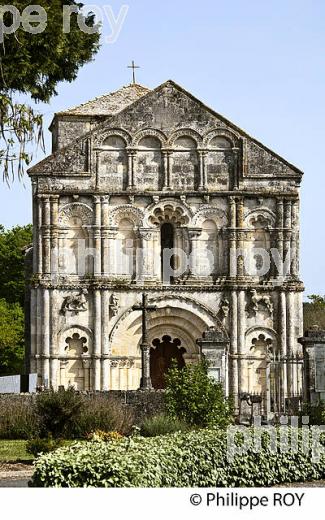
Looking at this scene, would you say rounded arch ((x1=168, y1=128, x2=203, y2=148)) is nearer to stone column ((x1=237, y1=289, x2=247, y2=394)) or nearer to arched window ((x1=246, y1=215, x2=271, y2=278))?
arched window ((x1=246, y1=215, x2=271, y2=278))

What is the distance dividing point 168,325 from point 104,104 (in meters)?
10.1

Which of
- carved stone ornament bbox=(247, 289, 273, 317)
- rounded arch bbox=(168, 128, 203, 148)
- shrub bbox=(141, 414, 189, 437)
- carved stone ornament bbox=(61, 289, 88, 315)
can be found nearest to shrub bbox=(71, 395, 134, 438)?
shrub bbox=(141, 414, 189, 437)

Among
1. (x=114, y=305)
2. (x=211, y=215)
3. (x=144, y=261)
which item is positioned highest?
(x=211, y=215)

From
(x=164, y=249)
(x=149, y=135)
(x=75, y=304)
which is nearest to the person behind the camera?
(x=75, y=304)

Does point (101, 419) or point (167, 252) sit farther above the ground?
point (167, 252)

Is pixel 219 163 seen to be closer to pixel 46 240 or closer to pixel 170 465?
pixel 46 240

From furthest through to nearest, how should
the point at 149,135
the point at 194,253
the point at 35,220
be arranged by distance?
the point at 149,135, the point at 194,253, the point at 35,220

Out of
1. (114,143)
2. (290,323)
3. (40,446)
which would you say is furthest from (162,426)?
(114,143)

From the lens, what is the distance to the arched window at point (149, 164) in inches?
1828

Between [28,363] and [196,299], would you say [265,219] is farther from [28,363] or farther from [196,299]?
[28,363]

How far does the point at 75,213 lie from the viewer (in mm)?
46031

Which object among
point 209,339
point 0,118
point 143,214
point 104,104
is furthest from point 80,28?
point 104,104

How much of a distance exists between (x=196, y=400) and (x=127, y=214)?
1651cm

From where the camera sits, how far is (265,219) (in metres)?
46.5
